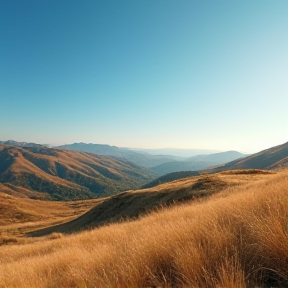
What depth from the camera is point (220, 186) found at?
22250mm

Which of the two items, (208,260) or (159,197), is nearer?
(208,260)

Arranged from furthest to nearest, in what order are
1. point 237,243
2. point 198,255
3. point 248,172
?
point 248,172, point 237,243, point 198,255

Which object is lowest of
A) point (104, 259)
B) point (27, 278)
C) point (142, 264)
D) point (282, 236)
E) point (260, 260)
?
point (27, 278)

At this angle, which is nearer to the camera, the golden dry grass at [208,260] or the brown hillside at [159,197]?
the golden dry grass at [208,260]

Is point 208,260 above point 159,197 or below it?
above

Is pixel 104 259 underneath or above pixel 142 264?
underneath

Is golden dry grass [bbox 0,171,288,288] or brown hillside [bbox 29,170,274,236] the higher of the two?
golden dry grass [bbox 0,171,288,288]

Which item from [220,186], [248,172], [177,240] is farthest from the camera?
[248,172]

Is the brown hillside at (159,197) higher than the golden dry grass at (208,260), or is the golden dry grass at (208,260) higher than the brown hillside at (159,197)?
the golden dry grass at (208,260)

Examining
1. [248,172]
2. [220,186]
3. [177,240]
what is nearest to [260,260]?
[177,240]

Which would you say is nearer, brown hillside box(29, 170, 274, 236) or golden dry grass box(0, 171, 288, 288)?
golden dry grass box(0, 171, 288, 288)

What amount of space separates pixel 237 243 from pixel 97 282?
2666 mm

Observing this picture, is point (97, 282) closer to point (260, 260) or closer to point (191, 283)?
point (191, 283)

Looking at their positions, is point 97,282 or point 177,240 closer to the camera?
point 97,282
